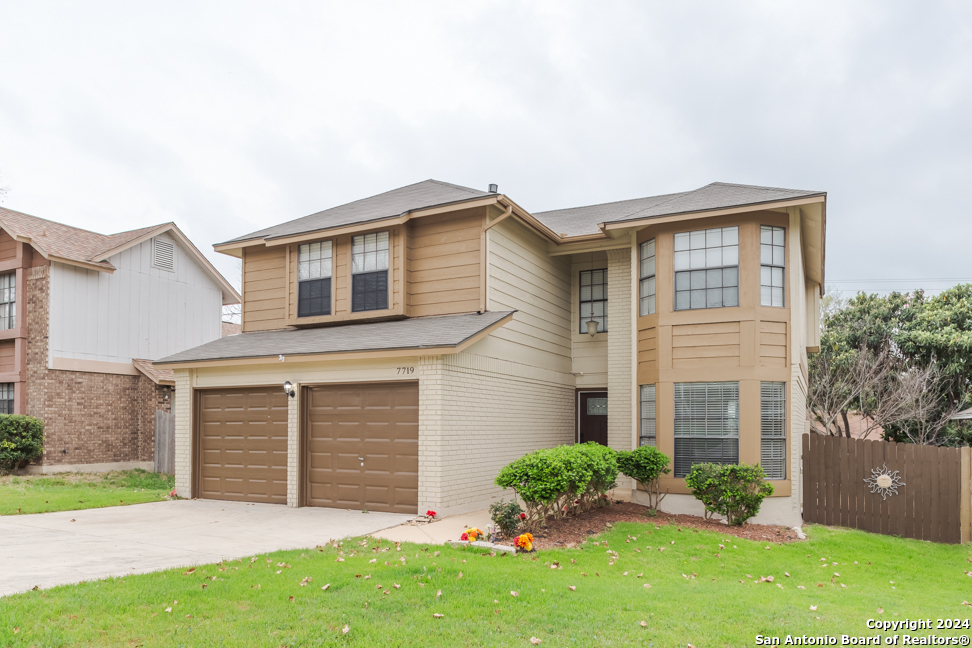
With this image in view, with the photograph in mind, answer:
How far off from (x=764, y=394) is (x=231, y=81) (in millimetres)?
19523

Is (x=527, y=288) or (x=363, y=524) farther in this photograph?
(x=527, y=288)

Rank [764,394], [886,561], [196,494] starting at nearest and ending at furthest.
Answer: [886,561], [764,394], [196,494]

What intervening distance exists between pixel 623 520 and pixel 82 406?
15542 millimetres

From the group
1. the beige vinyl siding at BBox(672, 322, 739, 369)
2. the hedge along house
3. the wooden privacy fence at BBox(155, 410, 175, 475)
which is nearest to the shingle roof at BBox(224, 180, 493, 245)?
the hedge along house

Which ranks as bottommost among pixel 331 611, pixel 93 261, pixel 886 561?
pixel 886 561

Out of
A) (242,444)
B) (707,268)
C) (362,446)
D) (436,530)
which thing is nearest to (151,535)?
(362,446)

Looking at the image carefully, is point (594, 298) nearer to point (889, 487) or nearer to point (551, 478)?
point (889, 487)

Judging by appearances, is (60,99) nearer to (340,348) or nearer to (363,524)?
(340,348)

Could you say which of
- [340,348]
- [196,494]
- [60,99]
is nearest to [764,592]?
[340,348]

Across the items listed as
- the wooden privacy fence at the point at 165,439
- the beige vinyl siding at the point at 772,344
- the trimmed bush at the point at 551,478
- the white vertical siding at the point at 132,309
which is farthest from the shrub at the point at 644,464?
the white vertical siding at the point at 132,309

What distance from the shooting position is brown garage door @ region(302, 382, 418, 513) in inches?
451

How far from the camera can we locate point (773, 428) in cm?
1152

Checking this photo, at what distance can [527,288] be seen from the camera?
14.0 metres

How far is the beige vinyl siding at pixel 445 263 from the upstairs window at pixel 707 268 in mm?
3593
